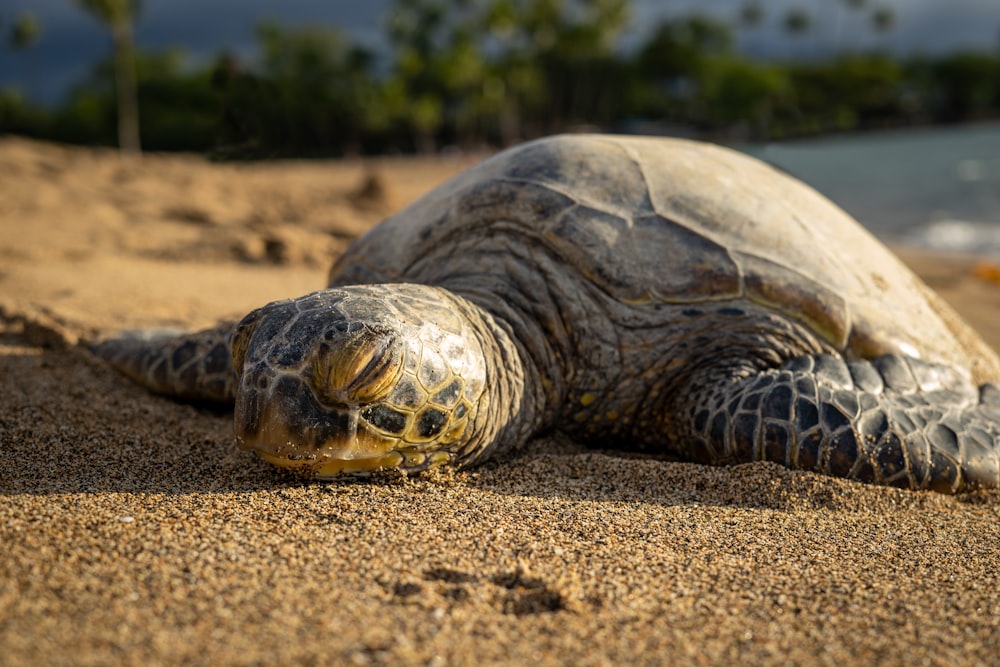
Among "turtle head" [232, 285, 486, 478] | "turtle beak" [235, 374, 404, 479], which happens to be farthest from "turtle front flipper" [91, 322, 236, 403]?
"turtle beak" [235, 374, 404, 479]

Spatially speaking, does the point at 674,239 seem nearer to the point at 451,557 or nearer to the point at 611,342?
the point at 611,342

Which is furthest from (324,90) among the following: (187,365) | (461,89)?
(187,365)

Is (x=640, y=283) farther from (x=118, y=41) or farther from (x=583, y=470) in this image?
(x=118, y=41)

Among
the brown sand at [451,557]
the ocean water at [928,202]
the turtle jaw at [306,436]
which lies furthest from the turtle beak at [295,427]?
the ocean water at [928,202]

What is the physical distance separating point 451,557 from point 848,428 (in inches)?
53.8

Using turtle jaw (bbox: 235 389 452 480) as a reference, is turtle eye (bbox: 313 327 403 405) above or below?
above

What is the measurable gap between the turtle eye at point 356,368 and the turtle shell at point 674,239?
98cm

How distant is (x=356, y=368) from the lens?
1.97 metres

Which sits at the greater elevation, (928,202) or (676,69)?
(676,69)

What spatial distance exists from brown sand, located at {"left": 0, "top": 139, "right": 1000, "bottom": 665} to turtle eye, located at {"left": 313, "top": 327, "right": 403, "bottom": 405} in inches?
11.1

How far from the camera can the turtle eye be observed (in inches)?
77.7

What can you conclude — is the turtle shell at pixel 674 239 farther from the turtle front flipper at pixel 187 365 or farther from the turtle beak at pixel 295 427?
the turtle beak at pixel 295 427

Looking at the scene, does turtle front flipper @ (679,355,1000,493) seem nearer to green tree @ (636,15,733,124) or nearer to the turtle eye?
the turtle eye

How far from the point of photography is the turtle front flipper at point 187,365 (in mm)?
2842
